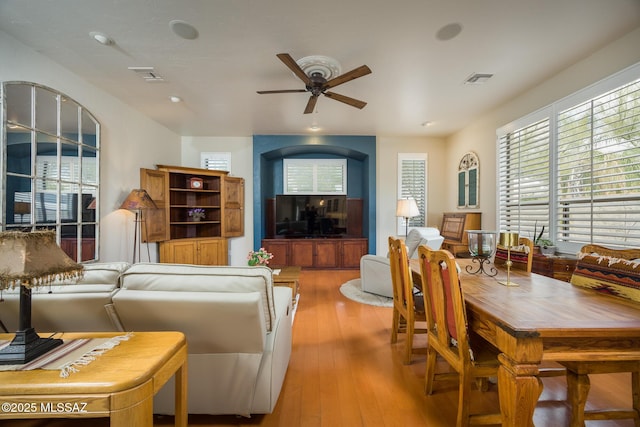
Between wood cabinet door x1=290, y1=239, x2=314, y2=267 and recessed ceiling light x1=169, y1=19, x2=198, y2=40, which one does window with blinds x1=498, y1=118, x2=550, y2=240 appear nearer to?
wood cabinet door x1=290, y1=239, x2=314, y2=267

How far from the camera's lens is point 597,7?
1.99m

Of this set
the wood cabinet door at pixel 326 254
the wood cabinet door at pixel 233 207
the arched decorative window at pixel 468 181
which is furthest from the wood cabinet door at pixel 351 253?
the wood cabinet door at pixel 233 207

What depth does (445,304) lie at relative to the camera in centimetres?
144

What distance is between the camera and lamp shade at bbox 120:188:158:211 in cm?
352

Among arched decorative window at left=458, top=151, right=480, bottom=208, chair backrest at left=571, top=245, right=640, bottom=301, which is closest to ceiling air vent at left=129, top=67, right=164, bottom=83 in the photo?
chair backrest at left=571, top=245, right=640, bottom=301

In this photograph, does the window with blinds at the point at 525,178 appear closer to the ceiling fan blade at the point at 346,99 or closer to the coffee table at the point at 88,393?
the ceiling fan blade at the point at 346,99

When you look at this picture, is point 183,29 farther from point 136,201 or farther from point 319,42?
point 136,201

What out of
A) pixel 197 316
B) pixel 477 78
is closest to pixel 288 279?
pixel 197 316

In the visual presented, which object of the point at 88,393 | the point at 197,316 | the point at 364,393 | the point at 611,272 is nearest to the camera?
the point at 88,393

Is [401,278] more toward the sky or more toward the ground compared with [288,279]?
more toward the sky

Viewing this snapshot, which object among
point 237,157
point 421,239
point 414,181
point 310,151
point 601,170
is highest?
point 310,151

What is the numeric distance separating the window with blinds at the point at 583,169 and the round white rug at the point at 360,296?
2080mm

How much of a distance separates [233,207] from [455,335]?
4.59 metres

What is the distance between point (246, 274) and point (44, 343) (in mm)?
813
